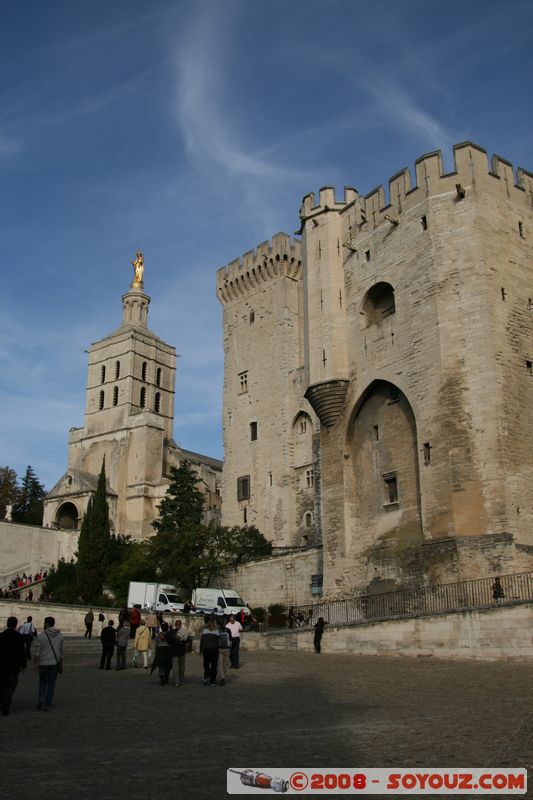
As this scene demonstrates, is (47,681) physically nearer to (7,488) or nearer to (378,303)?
(378,303)

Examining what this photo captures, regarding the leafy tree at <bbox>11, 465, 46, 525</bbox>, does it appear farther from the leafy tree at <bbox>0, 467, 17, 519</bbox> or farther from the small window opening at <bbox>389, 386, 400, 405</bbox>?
the small window opening at <bbox>389, 386, 400, 405</bbox>

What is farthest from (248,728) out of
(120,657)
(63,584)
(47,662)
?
(63,584)

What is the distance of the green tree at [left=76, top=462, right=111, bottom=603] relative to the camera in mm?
41438

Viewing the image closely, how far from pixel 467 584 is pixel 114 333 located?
52.7 m

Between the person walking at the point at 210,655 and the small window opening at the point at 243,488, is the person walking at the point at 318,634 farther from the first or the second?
the small window opening at the point at 243,488

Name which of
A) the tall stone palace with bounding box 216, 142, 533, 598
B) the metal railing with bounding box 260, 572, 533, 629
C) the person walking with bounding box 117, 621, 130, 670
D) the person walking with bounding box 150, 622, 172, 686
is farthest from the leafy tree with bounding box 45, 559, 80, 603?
the person walking with bounding box 150, 622, 172, 686

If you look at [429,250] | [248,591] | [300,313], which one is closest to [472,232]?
[429,250]

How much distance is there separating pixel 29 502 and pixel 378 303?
200 ft

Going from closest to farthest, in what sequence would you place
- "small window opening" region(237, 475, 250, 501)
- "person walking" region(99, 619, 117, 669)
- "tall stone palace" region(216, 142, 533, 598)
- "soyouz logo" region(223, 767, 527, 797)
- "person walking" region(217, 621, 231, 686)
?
1. "soyouz logo" region(223, 767, 527, 797)
2. "person walking" region(217, 621, 231, 686)
3. "person walking" region(99, 619, 117, 669)
4. "tall stone palace" region(216, 142, 533, 598)
5. "small window opening" region(237, 475, 250, 501)

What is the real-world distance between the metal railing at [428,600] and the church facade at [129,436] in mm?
28375

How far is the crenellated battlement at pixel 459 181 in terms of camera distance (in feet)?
80.4

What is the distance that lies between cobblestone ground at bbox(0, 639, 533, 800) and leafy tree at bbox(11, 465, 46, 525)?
199 feet

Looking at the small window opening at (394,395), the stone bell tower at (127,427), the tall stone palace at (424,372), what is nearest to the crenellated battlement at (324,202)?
the tall stone palace at (424,372)

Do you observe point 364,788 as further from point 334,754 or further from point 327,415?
point 327,415
